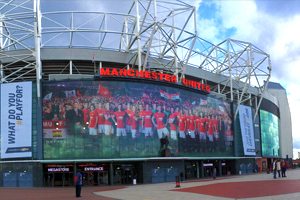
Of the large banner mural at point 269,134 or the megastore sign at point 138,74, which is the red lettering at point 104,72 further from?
the large banner mural at point 269,134

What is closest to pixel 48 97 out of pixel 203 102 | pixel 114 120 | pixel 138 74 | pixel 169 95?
pixel 114 120

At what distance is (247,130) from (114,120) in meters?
34.7

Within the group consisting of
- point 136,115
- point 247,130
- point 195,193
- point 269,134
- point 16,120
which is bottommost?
point 195,193

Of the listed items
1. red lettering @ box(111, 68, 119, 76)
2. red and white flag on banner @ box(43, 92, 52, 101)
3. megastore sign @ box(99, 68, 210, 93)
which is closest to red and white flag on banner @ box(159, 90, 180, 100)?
megastore sign @ box(99, 68, 210, 93)

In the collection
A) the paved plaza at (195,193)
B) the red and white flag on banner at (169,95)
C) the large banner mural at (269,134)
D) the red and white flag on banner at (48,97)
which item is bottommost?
the paved plaza at (195,193)

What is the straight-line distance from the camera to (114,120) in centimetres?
6200

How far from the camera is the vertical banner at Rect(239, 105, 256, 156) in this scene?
8681cm

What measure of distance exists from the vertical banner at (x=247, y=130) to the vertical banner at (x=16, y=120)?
41123mm

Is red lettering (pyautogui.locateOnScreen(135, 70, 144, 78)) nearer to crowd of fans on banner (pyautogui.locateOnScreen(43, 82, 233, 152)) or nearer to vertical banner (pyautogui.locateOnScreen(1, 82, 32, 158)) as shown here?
crowd of fans on banner (pyautogui.locateOnScreen(43, 82, 233, 152))

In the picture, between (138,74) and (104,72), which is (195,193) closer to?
(104,72)

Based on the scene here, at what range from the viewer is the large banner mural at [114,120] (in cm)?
6000

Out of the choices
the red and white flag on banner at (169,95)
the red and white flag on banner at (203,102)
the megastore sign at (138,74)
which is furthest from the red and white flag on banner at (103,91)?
the red and white flag on banner at (203,102)

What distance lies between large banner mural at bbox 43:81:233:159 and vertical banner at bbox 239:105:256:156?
19128 mm

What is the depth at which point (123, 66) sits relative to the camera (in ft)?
249
